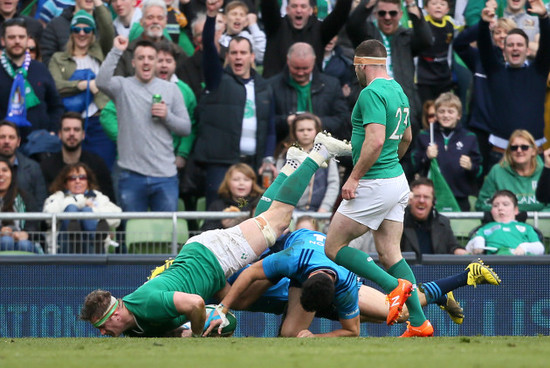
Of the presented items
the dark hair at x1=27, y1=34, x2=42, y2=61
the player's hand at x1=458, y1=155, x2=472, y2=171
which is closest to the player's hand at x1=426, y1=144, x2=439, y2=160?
the player's hand at x1=458, y1=155, x2=472, y2=171

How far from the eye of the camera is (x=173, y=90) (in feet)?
41.1

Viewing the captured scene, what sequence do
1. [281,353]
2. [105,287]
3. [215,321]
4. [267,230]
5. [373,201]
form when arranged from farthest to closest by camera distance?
[105,287], [267,230], [215,321], [373,201], [281,353]

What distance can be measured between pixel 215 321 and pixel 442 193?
4.53 meters

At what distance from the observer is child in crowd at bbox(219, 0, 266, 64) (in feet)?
43.7

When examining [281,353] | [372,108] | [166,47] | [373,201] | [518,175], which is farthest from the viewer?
[166,47]

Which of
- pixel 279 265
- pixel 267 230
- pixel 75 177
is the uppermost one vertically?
pixel 75 177

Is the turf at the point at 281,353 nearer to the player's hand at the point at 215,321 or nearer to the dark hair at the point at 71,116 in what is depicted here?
the player's hand at the point at 215,321

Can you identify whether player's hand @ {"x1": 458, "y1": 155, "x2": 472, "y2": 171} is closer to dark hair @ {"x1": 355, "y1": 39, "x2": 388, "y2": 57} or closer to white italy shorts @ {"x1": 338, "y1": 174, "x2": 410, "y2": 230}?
white italy shorts @ {"x1": 338, "y1": 174, "x2": 410, "y2": 230}

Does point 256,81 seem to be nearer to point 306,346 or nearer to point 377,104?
point 377,104

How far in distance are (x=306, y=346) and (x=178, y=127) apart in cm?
541

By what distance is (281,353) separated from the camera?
6.78 meters

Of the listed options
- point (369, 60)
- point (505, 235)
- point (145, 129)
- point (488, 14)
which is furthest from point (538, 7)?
point (369, 60)

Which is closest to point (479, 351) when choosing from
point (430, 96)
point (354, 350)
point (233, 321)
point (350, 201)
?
point (354, 350)

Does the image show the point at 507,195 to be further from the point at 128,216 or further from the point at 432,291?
the point at 128,216
